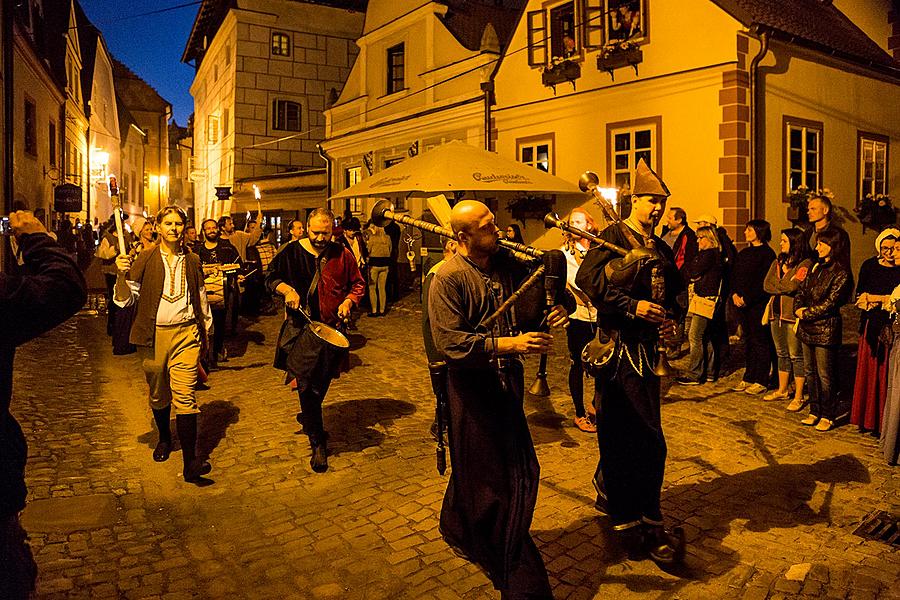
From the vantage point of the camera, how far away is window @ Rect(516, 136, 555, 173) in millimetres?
17438

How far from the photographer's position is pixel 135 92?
2307 inches

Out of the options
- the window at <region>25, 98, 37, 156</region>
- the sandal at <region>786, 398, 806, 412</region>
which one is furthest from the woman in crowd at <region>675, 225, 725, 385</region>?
the window at <region>25, 98, 37, 156</region>

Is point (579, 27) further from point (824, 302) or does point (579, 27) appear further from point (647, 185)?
point (647, 185)

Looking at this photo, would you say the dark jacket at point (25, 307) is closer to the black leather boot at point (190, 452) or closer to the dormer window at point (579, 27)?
the black leather boot at point (190, 452)

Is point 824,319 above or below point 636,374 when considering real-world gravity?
above

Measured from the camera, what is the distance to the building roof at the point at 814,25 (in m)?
14.0

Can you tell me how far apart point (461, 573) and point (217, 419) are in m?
4.21

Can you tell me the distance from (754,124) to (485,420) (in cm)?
1234

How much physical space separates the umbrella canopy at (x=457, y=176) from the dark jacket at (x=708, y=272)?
316 cm

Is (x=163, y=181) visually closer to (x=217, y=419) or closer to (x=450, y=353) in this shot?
(x=217, y=419)

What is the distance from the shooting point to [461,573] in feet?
14.4

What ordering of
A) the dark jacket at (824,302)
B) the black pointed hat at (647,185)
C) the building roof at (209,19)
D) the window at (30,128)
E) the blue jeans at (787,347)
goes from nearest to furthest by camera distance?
the black pointed hat at (647,185), the dark jacket at (824,302), the blue jeans at (787,347), the window at (30,128), the building roof at (209,19)

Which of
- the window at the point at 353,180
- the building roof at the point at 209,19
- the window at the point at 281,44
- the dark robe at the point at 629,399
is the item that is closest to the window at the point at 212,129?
the building roof at the point at 209,19

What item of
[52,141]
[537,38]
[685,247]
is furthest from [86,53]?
[685,247]
